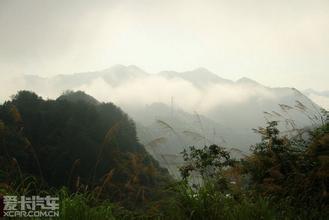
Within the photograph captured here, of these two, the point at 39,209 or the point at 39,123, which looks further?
the point at 39,123

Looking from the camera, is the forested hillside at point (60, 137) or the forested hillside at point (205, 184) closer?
the forested hillside at point (205, 184)

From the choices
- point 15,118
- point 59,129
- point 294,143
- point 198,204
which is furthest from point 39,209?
point 59,129

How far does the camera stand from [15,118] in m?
5.36

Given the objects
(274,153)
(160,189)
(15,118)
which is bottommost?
(160,189)

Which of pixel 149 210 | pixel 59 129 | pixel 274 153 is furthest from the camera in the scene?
pixel 59 129

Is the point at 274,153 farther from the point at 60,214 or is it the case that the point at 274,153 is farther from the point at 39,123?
the point at 39,123

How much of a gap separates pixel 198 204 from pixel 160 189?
65 centimetres

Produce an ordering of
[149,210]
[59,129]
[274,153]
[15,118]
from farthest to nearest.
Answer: [59,129]
[274,153]
[15,118]
[149,210]

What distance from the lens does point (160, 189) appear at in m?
5.01

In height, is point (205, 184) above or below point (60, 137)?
below

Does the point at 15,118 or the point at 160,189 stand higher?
the point at 15,118

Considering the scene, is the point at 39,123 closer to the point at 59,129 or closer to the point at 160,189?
the point at 59,129

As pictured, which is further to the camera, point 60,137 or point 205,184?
point 60,137

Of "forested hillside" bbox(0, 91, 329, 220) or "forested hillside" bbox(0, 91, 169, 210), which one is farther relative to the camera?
"forested hillside" bbox(0, 91, 169, 210)
